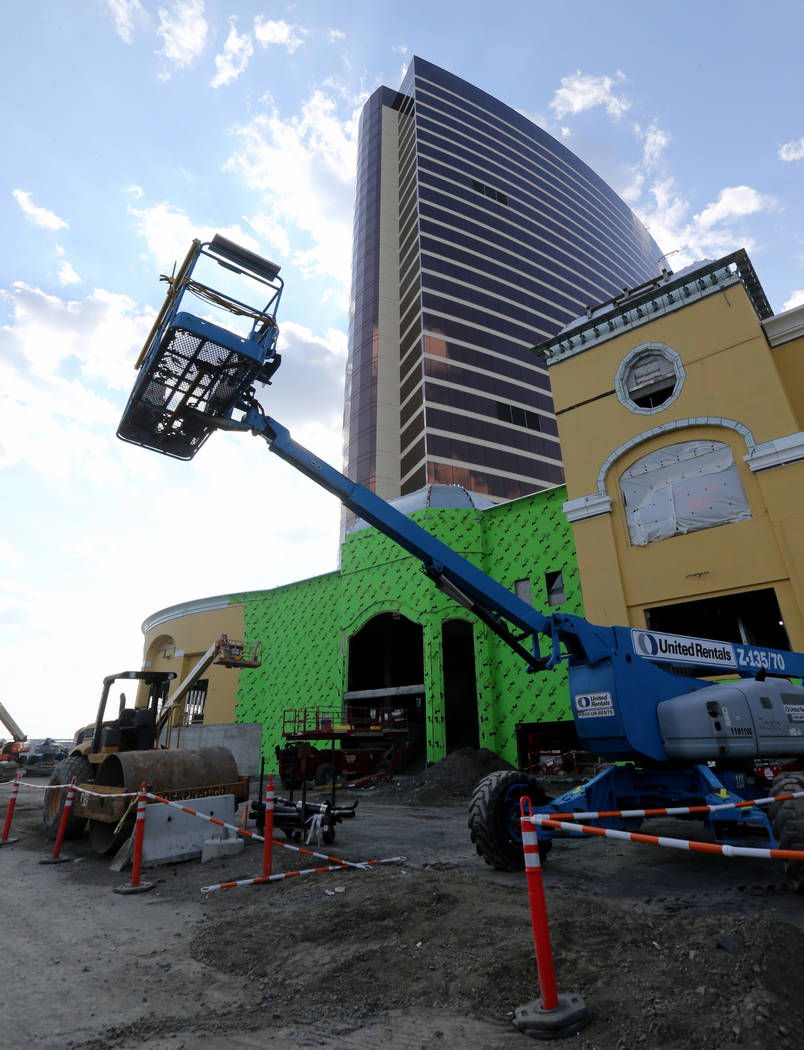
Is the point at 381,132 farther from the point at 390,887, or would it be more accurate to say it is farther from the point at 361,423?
the point at 390,887

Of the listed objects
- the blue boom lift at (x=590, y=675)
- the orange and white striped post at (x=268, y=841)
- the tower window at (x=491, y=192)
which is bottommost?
the orange and white striped post at (x=268, y=841)

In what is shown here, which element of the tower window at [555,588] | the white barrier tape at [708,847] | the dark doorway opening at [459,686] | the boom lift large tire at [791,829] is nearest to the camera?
the white barrier tape at [708,847]

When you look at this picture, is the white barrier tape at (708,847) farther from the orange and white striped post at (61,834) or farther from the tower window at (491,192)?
the tower window at (491,192)

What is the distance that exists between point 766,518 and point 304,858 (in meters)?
13.7

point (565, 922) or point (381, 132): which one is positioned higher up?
point (381, 132)

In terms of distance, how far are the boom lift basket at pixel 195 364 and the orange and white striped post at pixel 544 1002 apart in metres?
7.63

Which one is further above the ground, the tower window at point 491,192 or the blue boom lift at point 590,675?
the tower window at point 491,192

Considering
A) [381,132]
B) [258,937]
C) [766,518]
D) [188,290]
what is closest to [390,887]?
[258,937]

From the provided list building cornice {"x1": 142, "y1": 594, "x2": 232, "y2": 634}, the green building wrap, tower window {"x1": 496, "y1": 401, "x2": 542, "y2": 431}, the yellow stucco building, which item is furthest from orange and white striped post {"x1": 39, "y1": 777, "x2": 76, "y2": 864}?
tower window {"x1": 496, "y1": 401, "x2": 542, "y2": 431}

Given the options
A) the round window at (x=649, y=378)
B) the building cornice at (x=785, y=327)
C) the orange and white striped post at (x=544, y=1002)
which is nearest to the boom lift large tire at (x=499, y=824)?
the orange and white striped post at (x=544, y=1002)

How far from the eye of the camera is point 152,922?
5559 mm

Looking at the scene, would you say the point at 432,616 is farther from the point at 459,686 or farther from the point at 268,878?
the point at 268,878

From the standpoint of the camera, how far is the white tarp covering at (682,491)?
15.2 metres

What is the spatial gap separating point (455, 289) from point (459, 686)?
38.4 metres
